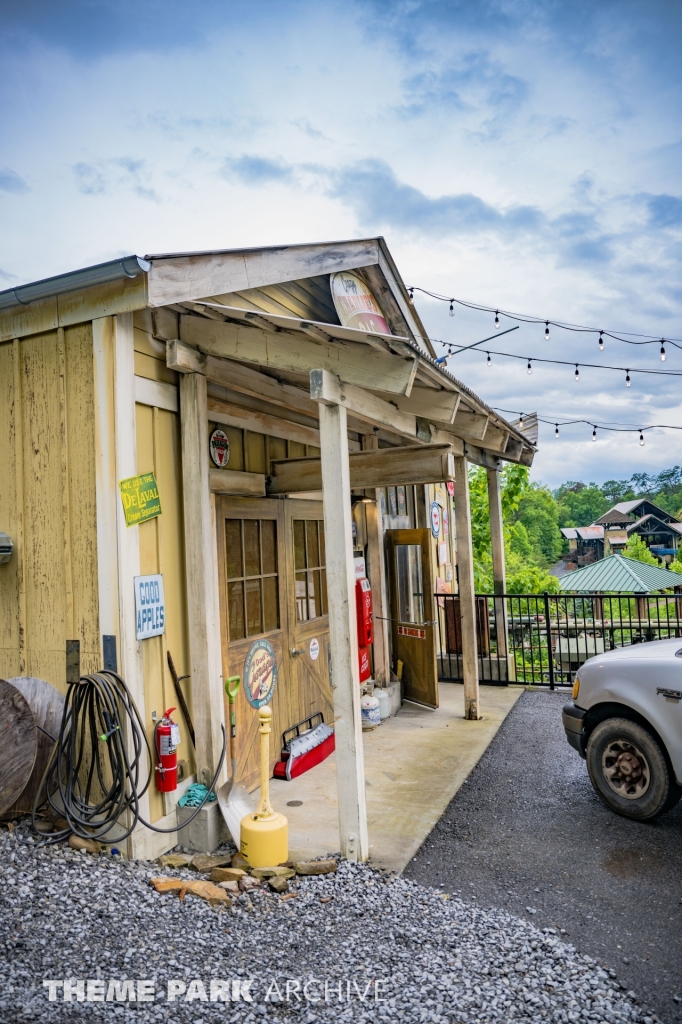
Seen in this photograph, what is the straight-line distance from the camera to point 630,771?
14.7ft

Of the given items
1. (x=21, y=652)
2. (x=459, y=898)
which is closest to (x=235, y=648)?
(x=21, y=652)

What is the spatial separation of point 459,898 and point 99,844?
83.0 inches

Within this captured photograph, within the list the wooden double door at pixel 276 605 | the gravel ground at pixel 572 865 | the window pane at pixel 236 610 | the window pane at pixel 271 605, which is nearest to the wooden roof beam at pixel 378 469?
the wooden double door at pixel 276 605

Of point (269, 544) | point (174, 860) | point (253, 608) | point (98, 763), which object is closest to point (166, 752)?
point (98, 763)

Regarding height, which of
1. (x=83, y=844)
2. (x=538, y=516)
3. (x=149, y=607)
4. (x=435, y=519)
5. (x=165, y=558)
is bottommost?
(x=83, y=844)

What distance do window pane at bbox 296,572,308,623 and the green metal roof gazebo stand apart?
6389 millimetres

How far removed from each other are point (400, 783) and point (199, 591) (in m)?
2.59

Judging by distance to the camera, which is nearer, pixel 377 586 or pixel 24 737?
pixel 24 737

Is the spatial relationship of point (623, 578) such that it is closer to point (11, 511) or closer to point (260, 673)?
point (260, 673)

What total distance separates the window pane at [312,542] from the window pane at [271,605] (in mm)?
833

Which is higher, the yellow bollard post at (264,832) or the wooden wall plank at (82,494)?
the wooden wall plank at (82,494)

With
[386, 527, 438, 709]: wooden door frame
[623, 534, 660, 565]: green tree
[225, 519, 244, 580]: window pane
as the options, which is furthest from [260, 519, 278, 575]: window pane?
[623, 534, 660, 565]: green tree

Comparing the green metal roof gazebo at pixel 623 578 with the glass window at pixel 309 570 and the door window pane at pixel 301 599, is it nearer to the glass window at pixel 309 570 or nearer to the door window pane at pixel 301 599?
the glass window at pixel 309 570

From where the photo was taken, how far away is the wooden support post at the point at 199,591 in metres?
4.12
